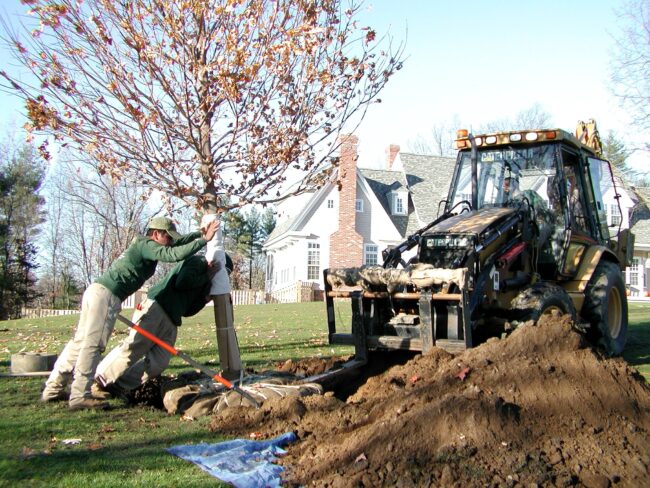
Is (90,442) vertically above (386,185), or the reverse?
(386,185)

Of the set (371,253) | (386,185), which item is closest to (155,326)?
(371,253)

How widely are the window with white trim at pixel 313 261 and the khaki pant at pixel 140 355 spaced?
2840 cm

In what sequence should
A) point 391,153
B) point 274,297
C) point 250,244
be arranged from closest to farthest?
1. point 274,297
2. point 391,153
3. point 250,244

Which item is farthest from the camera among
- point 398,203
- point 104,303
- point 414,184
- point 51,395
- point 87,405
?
point 414,184

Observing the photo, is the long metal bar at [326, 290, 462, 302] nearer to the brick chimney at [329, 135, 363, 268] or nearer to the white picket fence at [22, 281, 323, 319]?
the white picket fence at [22, 281, 323, 319]

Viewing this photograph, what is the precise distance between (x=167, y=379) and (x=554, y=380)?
14.3 feet

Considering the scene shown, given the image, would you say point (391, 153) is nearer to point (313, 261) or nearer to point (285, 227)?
point (285, 227)

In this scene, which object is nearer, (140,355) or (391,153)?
(140,355)

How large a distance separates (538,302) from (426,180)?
31.5 m

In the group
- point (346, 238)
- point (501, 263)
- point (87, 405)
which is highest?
point (346, 238)

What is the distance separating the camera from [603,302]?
8992 mm

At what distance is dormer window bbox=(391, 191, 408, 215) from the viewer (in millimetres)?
37812

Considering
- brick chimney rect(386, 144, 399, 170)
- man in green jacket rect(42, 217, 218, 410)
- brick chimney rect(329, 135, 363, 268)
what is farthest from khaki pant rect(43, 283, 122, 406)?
brick chimney rect(386, 144, 399, 170)

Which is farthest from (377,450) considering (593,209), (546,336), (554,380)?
(593,209)
